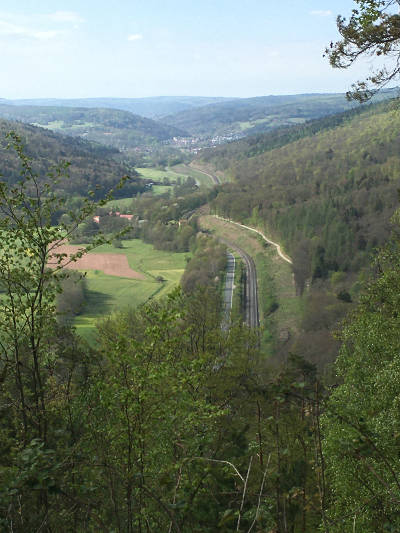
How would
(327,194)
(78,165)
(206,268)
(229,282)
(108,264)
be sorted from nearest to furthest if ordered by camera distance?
(229,282)
(206,268)
(108,264)
(327,194)
(78,165)

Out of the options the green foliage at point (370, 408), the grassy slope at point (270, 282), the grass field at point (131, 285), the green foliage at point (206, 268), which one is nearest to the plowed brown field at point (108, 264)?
the grass field at point (131, 285)

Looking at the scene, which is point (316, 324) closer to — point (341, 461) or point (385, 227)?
point (385, 227)

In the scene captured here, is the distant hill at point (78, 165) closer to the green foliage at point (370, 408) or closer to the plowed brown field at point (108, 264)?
the plowed brown field at point (108, 264)

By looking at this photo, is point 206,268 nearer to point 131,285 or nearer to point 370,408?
point 131,285

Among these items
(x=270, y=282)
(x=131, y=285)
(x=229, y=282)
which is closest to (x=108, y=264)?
(x=131, y=285)

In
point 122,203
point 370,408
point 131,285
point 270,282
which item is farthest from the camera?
point 122,203

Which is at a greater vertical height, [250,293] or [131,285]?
[250,293]
